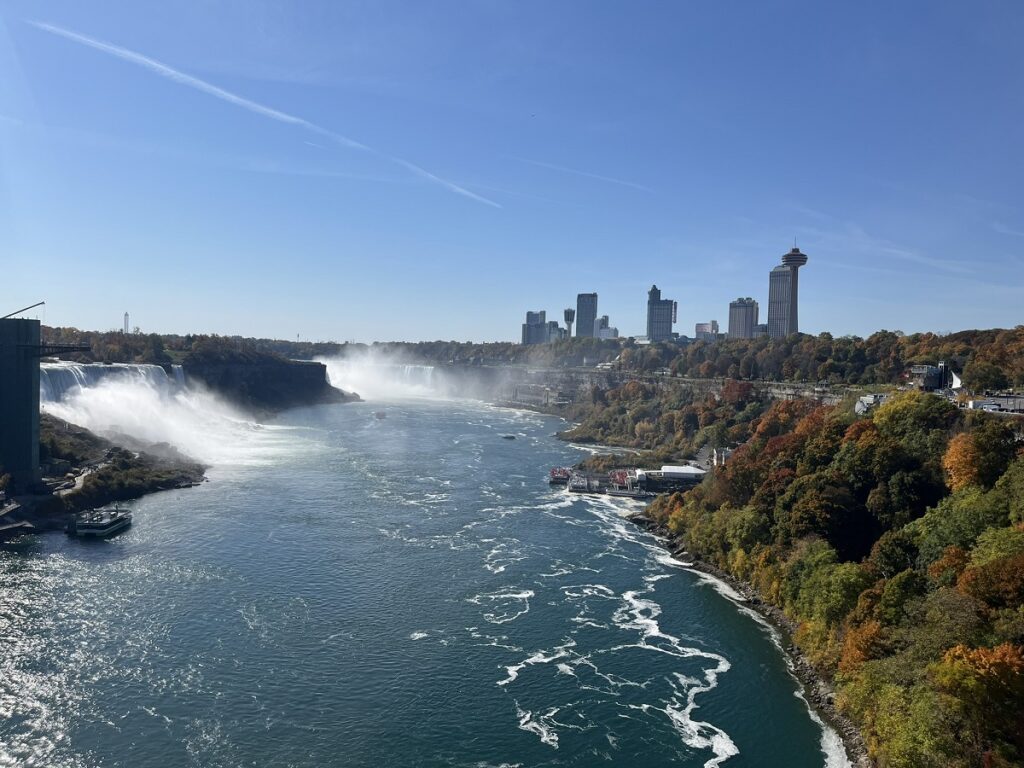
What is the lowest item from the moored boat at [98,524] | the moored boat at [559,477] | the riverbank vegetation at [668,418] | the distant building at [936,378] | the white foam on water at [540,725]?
the white foam on water at [540,725]

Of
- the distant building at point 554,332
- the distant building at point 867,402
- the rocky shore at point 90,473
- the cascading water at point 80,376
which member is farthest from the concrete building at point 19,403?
the distant building at point 554,332

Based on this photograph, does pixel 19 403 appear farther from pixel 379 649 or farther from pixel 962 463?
pixel 962 463

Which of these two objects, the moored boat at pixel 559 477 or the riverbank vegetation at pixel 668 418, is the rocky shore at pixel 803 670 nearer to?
the moored boat at pixel 559 477

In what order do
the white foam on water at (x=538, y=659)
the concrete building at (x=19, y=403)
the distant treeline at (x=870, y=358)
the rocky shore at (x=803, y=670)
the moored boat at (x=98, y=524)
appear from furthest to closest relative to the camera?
the distant treeline at (x=870, y=358)
the concrete building at (x=19, y=403)
the moored boat at (x=98, y=524)
the white foam on water at (x=538, y=659)
the rocky shore at (x=803, y=670)

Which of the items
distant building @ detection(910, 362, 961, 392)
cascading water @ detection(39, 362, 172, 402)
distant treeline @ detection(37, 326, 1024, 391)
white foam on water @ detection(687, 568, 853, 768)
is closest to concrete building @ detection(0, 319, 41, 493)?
cascading water @ detection(39, 362, 172, 402)

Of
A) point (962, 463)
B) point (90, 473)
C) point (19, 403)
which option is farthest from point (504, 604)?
point (19, 403)
